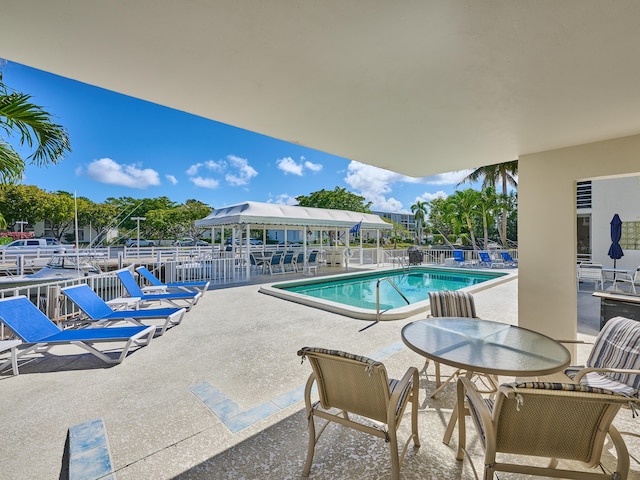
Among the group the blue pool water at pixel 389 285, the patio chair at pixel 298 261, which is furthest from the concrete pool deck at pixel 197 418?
the patio chair at pixel 298 261

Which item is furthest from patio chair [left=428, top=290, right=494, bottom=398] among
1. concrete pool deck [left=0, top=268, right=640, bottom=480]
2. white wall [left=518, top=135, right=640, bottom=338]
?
white wall [left=518, top=135, right=640, bottom=338]

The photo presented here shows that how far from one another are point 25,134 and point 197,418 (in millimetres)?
4624

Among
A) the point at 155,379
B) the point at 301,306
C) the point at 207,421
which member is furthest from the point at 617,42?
the point at 301,306

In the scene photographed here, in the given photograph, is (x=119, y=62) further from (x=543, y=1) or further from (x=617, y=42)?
(x=617, y=42)

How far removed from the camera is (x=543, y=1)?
A: 4.94ft

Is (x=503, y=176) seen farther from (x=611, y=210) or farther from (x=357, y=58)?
(x=357, y=58)

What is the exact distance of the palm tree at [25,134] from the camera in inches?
155

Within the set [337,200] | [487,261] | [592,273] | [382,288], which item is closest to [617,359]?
[592,273]

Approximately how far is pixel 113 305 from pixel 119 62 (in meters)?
5.05

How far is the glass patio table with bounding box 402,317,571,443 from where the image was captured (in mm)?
2086

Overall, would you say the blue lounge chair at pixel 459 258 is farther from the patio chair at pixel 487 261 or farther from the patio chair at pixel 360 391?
the patio chair at pixel 360 391

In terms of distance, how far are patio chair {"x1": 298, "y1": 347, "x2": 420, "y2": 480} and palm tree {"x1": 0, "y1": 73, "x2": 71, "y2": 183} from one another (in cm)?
501

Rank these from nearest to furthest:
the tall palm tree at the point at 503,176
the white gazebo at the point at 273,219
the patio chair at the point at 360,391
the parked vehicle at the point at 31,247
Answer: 1. the patio chair at the point at 360,391
2. the white gazebo at the point at 273,219
3. the parked vehicle at the point at 31,247
4. the tall palm tree at the point at 503,176

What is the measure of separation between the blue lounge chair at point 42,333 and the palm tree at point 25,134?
2158 millimetres
